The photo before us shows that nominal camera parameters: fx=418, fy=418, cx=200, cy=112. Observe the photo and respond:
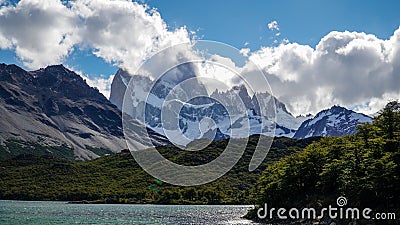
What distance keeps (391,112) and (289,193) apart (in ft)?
107

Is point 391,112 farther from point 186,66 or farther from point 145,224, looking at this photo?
point 145,224

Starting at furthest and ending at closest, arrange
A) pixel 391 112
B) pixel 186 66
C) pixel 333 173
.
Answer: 1. pixel 333 173
2. pixel 391 112
3. pixel 186 66

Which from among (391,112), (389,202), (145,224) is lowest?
(145,224)

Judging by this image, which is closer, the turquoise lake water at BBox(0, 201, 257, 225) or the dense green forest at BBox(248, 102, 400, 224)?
the dense green forest at BBox(248, 102, 400, 224)

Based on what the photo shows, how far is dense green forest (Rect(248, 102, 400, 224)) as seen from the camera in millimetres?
51812

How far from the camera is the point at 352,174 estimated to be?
59062 mm

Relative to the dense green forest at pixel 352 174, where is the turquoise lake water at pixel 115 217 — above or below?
below

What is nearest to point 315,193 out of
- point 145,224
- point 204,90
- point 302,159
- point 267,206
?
point 302,159

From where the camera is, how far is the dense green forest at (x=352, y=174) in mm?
51812

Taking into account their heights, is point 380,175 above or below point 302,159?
below

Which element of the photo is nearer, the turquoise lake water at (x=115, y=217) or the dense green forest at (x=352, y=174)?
the dense green forest at (x=352, y=174)

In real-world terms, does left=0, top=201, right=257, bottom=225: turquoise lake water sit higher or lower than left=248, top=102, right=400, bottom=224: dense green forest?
lower

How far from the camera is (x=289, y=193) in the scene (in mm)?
87312

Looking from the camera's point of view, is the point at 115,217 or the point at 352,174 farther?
the point at 115,217
